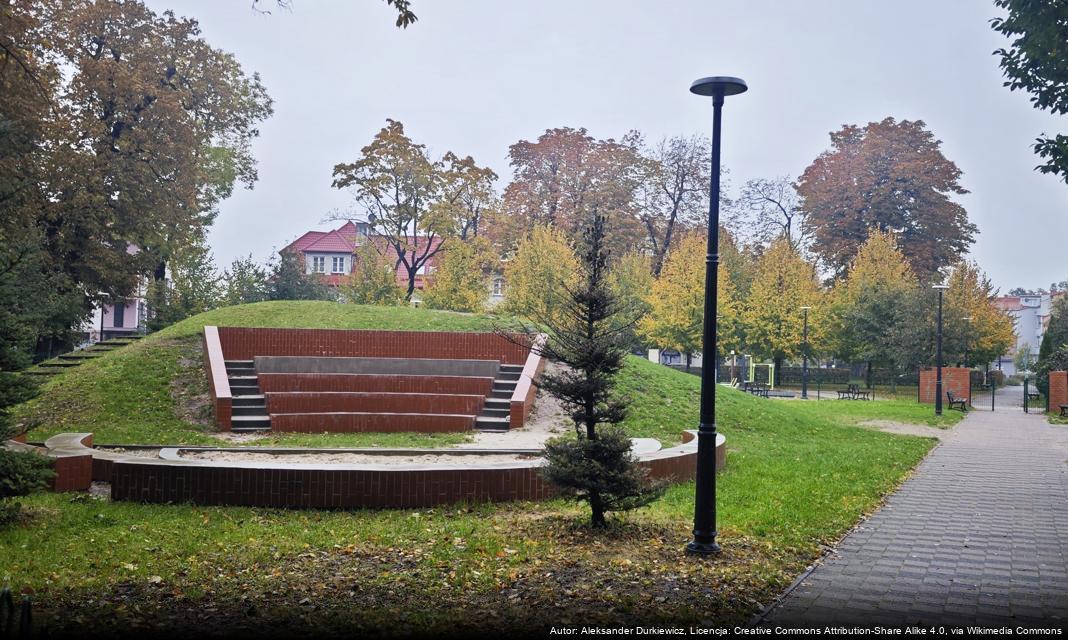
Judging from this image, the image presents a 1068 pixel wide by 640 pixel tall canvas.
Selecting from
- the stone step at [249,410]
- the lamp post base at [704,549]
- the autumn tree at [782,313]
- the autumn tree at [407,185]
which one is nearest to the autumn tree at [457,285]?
the autumn tree at [407,185]

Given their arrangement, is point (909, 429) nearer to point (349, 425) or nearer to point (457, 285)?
point (349, 425)

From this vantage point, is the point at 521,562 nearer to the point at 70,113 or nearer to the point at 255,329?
the point at 255,329

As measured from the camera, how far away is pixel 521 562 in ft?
22.9

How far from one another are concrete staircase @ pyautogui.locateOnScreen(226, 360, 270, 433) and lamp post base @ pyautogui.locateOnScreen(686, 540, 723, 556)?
1139 centimetres

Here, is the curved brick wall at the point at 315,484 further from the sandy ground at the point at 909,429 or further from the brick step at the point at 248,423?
the sandy ground at the point at 909,429

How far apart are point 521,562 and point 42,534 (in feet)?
15.5

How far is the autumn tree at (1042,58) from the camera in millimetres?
11688

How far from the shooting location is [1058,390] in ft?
101

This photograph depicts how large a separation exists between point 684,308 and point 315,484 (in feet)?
120

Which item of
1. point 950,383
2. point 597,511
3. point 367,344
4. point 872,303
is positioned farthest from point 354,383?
point 872,303

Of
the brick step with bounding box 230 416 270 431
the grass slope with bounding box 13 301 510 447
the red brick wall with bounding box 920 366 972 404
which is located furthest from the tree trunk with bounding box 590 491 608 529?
the red brick wall with bounding box 920 366 972 404

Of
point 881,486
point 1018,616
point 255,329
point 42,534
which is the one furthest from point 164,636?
point 255,329

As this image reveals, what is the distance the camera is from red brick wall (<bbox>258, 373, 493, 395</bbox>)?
1819 cm

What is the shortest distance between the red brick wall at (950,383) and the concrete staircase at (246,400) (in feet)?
90.4
